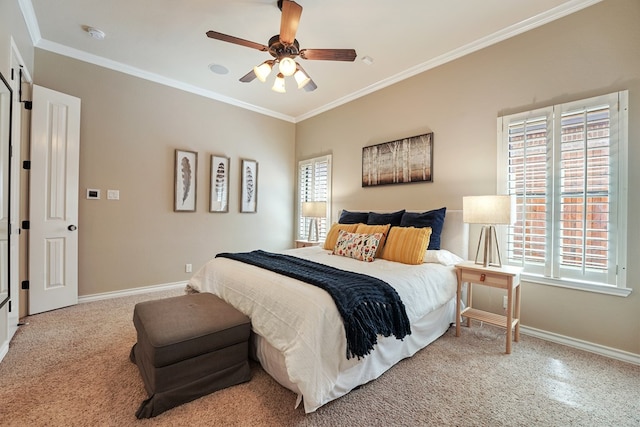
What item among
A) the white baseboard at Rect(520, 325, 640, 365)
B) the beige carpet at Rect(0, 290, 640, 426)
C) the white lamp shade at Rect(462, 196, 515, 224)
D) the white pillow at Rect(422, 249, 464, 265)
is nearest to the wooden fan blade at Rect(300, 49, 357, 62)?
the white lamp shade at Rect(462, 196, 515, 224)

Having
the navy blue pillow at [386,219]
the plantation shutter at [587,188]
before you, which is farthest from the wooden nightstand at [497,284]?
the navy blue pillow at [386,219]

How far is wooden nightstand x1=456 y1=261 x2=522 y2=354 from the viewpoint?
235cm

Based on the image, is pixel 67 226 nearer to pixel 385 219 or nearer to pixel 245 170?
pixel 245 170

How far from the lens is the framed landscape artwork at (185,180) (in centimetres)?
411

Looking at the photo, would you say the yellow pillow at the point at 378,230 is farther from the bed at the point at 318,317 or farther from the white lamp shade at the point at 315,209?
the white lamp shade at the point at 315,209

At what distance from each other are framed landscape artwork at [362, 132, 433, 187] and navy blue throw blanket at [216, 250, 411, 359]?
1954mm

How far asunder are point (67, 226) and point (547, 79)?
5218 mm

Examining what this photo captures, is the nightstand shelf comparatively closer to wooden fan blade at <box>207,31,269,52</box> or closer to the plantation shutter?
the plantation shutter

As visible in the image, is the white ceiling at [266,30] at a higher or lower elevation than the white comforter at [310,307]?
higher

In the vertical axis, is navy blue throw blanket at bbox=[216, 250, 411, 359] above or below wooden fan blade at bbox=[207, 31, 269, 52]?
below

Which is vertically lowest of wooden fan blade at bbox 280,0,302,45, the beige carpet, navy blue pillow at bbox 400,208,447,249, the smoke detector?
the beige carpet

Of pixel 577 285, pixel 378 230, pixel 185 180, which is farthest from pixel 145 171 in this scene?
pixel 577 285

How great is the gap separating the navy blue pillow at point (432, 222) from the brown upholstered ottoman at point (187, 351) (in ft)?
6.54

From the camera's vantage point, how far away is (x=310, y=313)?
1643 millimetres
